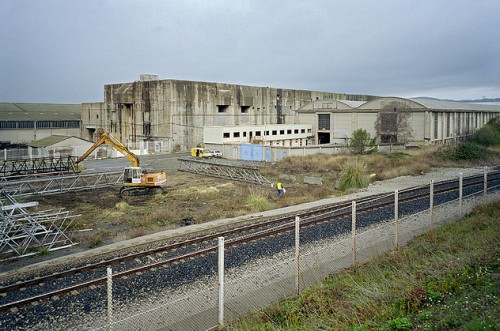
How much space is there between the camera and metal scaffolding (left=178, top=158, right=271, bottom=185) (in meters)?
28.8

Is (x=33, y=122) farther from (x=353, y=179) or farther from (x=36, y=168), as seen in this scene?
(x=353, y=179)

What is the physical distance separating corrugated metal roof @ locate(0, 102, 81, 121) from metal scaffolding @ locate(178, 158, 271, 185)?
35.9 m

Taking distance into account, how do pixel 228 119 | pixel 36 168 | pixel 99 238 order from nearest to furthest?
pixel 99 238 → pixel 36 168 → pixel 228 119

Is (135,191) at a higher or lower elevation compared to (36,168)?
lower

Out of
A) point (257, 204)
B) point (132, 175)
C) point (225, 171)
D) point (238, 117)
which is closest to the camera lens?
point (257, 204)

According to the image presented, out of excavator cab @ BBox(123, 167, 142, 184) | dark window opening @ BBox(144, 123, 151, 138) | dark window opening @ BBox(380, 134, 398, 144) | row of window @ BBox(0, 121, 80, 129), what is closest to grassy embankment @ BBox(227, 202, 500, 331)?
excavator cab @ BBox(123, 167, 142, 184)

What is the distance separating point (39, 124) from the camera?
61.6 metres

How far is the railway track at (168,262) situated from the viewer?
9.22 metres

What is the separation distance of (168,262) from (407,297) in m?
6.19

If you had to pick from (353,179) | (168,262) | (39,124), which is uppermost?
(39,124)

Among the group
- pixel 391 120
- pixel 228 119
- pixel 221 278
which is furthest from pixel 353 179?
pixel 228 119

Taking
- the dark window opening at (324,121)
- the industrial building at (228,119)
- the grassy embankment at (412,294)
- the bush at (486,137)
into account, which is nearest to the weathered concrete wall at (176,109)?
the industrial building at (228,119)

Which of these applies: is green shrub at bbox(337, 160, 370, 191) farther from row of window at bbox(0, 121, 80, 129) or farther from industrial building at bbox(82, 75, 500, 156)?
row of window at bbox(0, 121, 80, 129)

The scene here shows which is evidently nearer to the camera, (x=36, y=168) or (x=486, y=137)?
(x=36, y=168)
